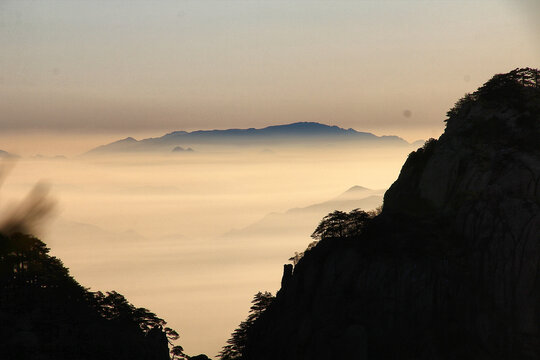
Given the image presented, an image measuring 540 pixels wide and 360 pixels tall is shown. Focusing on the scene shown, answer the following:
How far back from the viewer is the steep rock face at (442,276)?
263ft

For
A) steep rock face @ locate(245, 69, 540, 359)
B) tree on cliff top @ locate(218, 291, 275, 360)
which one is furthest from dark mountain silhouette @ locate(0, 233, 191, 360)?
steep rock face @ locate(245, 69, 540, 359)

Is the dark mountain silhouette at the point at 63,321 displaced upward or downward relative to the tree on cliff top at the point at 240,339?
upward

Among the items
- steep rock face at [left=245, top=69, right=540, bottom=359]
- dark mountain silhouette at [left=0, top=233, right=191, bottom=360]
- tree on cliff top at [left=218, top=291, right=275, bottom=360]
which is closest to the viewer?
dark mountain silhouette at [left=0, top=233, right=191, bottom=360]

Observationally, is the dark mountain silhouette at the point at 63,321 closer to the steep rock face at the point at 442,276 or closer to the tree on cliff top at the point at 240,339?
the tree on cliff top at the point at 240,339

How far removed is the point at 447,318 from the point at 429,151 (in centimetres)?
2922

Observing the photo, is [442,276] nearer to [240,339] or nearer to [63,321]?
[240,339]

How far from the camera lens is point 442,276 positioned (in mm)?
84062

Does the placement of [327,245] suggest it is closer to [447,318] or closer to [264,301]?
Result: [447,318]

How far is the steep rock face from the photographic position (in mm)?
80250

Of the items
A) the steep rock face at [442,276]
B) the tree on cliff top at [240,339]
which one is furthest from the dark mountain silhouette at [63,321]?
the steep rock face at [442,276]

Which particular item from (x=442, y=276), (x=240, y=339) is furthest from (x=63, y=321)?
(x=442, y=276)

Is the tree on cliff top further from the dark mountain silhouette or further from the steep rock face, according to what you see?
the steep rock face

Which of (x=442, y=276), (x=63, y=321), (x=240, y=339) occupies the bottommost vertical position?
(x=240, y=339)

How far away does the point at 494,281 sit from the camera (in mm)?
82375
